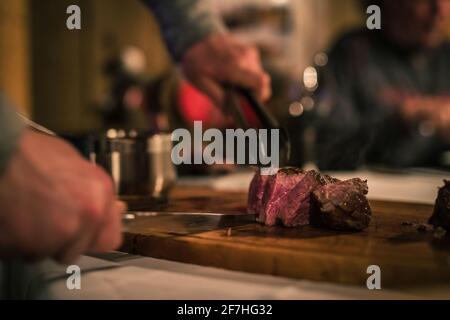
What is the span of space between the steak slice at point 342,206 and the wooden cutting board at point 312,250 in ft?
0.09

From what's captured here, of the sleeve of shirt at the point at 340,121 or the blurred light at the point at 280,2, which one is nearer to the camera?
the sleeve of shirt at the point at 340,121

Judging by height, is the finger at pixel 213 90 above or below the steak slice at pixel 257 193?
above

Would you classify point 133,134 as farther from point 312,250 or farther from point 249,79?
point 312,250

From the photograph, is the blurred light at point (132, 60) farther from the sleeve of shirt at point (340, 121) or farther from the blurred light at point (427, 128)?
the blurred light at point (427, 128)

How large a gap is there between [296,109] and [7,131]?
7.14 ft

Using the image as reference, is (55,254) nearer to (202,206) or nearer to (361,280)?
(361,280)

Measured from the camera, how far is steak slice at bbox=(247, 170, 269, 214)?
5.15 ft

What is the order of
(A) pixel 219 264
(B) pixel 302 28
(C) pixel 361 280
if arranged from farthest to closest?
1. (B) pixel 302 28
2. (A) pixel 219 264
3. (C) pixel 361 280

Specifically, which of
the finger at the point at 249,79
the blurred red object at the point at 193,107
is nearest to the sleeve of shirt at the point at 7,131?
the finger at the point at 249,79

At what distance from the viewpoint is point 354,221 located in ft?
4.62

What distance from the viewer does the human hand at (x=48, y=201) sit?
86 centimetres

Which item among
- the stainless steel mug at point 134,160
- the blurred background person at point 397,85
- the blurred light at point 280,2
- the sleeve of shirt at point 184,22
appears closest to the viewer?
the stainless steel mug at point 134,160
